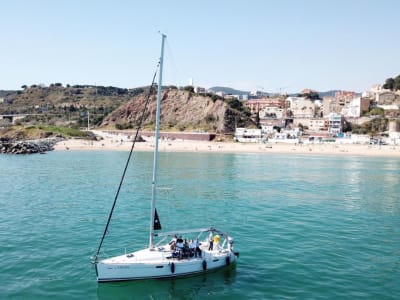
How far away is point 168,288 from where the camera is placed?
66.1 feet

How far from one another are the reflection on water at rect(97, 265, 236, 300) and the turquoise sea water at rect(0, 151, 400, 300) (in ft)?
0.17

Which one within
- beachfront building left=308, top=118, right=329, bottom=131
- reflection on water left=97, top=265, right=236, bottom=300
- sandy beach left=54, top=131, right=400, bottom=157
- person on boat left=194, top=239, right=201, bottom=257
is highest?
beachfront building left=308, top=118, right=329, bottom=131

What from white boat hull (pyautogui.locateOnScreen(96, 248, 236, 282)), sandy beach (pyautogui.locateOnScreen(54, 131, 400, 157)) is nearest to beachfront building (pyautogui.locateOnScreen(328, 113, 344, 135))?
sandy beach (pyautogui.locateOnScreen(54, 131, 400, 157))

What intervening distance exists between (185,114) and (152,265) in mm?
158934

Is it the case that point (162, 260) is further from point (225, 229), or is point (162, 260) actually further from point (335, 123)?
point (335, 123)

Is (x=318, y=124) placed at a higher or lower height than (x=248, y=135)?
higher

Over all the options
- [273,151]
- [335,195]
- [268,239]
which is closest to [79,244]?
[268,239]

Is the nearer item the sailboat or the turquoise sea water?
the sailboat

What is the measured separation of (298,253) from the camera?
84.2 ft

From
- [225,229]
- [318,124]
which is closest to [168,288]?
[225,229]

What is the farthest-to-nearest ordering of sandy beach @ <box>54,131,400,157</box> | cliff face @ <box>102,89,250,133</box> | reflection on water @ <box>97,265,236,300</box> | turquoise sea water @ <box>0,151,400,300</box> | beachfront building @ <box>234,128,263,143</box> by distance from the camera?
cliff face @ <box>102,89,250,133</box> < beachfront building @ <box>234,128,263,143</box> < sandy beach @ <box>54,131,400,157</box> < turquoise sea water @ <box>0,151,400,300</box> < reflection on water @ <box>97,265,236,300</box>

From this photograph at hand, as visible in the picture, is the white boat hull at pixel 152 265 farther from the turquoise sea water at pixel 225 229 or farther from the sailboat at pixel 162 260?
the turquoise sea water at pixel 225 229

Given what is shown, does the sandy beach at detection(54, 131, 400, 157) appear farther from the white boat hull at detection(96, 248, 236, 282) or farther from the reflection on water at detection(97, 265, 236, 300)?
the reflection on water at detection(97, 265, 236, 300)

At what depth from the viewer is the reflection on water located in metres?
19.3
